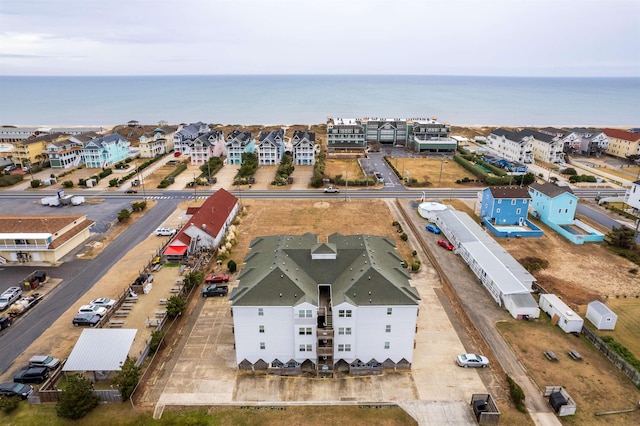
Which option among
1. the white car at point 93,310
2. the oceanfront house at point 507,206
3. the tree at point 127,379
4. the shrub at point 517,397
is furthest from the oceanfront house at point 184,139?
the shrub at point 517,397

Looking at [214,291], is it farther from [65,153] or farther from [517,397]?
[65,153]

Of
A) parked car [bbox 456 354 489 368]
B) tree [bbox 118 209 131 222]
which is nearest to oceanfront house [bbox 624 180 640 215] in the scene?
parked car [bbox 456 354 489 368]

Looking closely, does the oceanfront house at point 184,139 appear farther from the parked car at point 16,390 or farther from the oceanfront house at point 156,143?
the parked car at point 16,390

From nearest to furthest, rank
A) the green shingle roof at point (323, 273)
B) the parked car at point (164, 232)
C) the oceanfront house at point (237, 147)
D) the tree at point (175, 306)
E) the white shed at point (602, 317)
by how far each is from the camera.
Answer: the green shingle roof at point (323, 273) < the white shed at point (602, 317) < the tree at point (175, 306) < the parked car at point (164, 232) < the oceanfront house at point (237, 147)

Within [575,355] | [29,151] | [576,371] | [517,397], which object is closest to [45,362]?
[517,397]

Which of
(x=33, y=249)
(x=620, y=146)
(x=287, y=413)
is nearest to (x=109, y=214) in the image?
(x=33, y=249)

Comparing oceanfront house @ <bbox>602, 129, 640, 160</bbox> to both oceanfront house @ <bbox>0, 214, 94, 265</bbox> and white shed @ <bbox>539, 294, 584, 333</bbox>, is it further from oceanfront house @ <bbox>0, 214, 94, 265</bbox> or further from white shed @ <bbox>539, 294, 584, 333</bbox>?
oceanfront house @ <bbox>0, 214, 94, 265</bbox>

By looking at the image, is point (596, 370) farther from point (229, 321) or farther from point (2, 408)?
point (2, 408)
